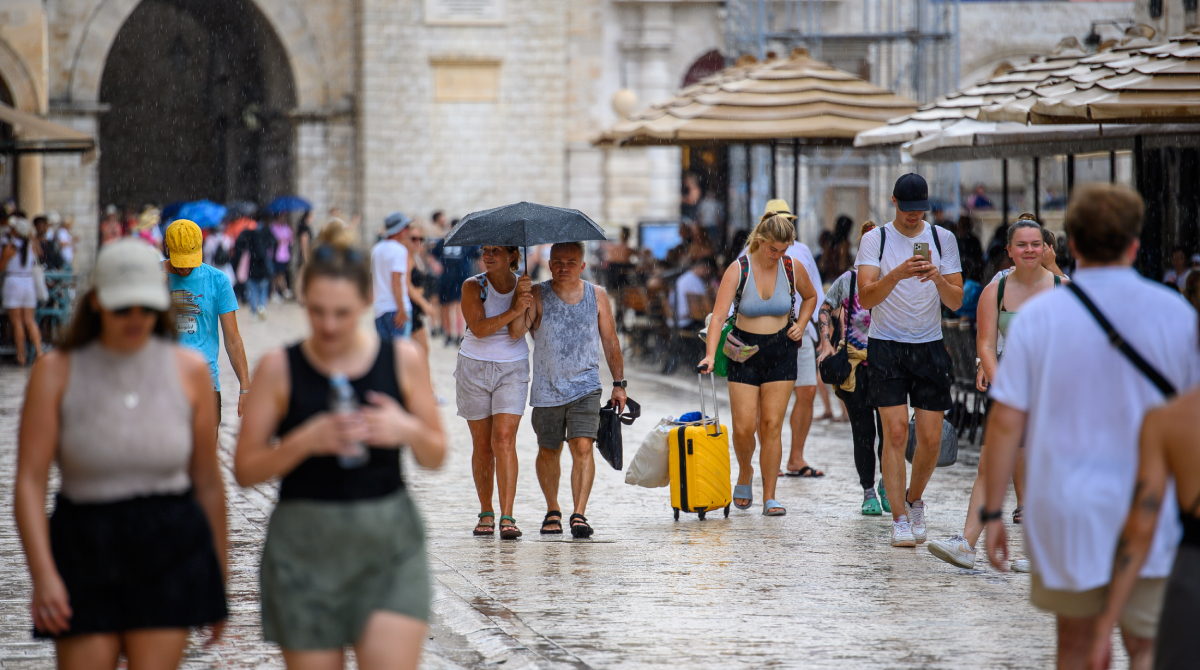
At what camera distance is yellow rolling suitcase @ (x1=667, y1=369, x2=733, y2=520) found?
325 inches

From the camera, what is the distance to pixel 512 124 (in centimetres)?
3086

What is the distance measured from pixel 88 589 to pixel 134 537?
6.8 inches

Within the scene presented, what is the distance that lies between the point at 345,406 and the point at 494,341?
4.50 metres

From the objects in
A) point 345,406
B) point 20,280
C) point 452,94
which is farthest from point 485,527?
point 452,94

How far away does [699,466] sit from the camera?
8.30 metres

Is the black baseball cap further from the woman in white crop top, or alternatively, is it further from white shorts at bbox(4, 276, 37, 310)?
white shorts at bbox(4, 276, 37, 310)

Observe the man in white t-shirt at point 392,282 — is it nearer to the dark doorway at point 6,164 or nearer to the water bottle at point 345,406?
the water bottle at point 345,406

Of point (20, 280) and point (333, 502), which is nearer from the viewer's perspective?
point (333, 502)

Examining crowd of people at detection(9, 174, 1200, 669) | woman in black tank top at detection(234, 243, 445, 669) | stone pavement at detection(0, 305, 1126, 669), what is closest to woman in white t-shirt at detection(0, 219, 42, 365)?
stone pavement at detection(0, 305, 1126, 669)

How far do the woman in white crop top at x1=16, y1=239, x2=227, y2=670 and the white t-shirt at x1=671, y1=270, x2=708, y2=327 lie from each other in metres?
12.9

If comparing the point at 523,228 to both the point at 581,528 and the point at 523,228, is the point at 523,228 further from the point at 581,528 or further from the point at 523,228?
the point at 581,528

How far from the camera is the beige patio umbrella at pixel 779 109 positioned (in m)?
14.3

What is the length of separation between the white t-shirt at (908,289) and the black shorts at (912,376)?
0.22 feet

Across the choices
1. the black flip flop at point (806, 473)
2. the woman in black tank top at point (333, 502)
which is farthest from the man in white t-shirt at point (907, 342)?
the woman in black tank top at point (333, 502)
